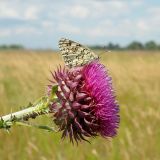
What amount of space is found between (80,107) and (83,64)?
23 centimetres

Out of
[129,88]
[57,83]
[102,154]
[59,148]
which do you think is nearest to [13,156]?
[59,148]

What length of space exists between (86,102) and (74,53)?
0.31 metres

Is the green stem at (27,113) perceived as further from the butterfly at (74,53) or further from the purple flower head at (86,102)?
the butterfly at (74,53)

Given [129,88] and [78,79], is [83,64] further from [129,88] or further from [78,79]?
[129,88]

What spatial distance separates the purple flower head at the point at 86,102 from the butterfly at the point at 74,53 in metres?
0.13

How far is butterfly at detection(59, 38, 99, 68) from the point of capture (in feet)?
7.25

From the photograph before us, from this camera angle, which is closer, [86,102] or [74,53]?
[74,53]

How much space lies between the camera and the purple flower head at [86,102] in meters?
2.35

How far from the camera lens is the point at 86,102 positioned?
7.91 feet

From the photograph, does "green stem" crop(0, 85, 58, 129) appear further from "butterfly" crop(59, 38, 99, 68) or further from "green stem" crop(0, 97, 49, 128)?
"butterfly" crop(59, 38, 99, 68)

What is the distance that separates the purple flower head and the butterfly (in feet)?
0.42

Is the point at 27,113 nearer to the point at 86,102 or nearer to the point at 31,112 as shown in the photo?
the point at 31,112

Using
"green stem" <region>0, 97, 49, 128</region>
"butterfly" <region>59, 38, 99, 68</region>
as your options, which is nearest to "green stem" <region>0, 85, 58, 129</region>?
"green stem" <region>0, 97, 49, 128</region>

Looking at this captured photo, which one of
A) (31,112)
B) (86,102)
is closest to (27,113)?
(31,112)
